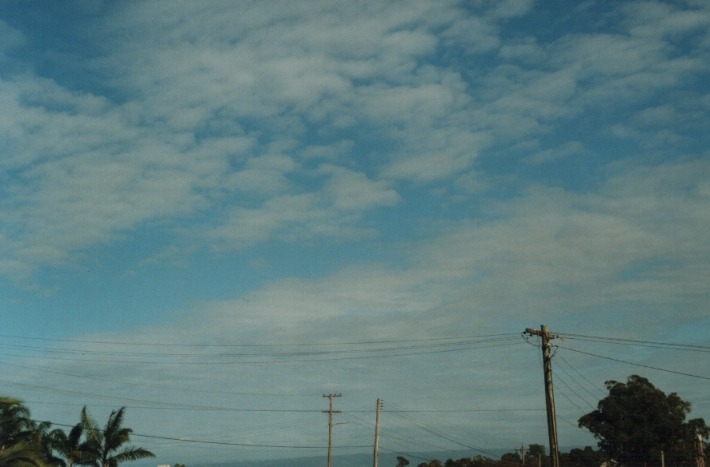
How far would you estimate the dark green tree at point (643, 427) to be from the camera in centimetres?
7350

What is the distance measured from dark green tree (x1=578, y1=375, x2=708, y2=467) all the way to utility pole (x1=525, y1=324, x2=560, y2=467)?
4403cm

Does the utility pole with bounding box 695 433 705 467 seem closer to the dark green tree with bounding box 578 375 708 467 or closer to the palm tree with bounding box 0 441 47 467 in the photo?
the dark green tree with bounding box 578 375 708 467

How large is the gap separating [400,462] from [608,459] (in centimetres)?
6335

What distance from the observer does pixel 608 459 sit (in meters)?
76.2

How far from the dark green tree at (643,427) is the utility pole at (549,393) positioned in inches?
1733

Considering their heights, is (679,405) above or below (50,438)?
above

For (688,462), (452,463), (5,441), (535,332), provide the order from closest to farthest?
1. (535,332)
2. (5,441)
3. (688,462)
4. (452,463)

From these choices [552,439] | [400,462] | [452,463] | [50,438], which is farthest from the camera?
[400,462]

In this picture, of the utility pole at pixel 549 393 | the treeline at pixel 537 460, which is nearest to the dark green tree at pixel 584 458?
the treeline at pixel 537 460

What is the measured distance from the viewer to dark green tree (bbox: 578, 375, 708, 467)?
73.5 metres

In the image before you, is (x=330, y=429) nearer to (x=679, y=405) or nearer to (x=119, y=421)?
(x=119, y=421)

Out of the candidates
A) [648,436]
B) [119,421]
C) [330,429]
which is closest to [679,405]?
[648,436]

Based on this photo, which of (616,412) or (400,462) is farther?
(400,462)

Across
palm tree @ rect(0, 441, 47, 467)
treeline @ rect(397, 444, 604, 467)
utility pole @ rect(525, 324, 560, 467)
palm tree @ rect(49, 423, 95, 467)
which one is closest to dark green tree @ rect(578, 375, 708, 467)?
treeline @ rect(397, 444, 604, 467)
